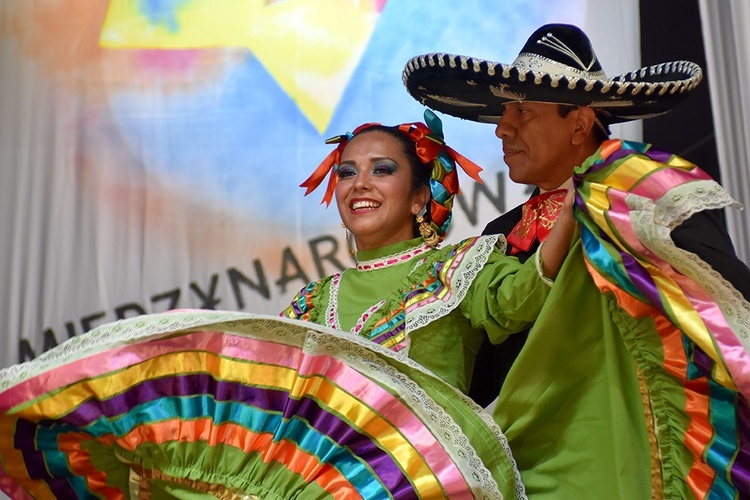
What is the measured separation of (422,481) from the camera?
1.56 meters

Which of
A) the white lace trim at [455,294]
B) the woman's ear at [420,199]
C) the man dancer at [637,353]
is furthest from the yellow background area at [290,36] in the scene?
the man dancer at [637,353]

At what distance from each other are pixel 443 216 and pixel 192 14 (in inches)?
63.3

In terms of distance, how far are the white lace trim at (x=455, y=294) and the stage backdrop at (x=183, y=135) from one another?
1.13 meters

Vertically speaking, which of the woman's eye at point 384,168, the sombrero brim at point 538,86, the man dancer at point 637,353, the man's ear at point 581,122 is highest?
the sombrero brim at point 538,86

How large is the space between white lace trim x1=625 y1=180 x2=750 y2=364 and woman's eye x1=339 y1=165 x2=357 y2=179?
3.12 ft

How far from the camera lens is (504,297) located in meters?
1.96

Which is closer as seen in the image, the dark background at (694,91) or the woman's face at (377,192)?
the woman's face at (377,192)

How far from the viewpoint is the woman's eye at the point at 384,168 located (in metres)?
2.37

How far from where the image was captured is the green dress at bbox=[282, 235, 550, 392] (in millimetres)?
2031

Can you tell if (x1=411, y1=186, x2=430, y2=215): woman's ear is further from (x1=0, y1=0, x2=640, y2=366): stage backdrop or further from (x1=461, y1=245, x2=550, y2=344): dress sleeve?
(x1=0, y1=0, x2=640, y2=366): stage backdrop

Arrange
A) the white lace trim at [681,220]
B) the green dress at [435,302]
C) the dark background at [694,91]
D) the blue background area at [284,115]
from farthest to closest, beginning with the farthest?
the blue background area at [284,115]
the dark background at [694,91]
the green dress at [435,302]
the white lace trim at [681,220]

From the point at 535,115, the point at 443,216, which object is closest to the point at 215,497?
the point at 443,216

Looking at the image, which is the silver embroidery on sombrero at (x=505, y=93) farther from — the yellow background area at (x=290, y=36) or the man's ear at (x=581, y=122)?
the yellow background area at (x=290, y=36)

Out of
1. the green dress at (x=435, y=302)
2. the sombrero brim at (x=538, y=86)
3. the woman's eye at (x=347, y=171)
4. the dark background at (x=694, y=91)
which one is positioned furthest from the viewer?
the dark background at (x=694, y=91)
